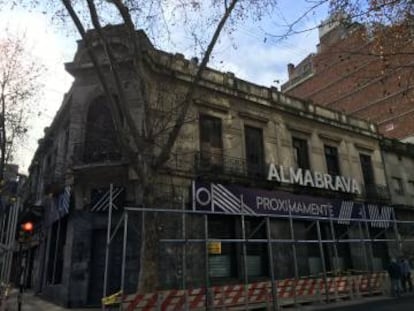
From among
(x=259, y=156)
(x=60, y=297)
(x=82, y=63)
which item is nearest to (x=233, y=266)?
(x=259, y=156)

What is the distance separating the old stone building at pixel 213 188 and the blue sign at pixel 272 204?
54 mm

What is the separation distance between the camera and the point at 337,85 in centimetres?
3753

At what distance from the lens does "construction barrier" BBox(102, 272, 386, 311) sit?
10.2 metres

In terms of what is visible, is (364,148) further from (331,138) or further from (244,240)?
(244,240)

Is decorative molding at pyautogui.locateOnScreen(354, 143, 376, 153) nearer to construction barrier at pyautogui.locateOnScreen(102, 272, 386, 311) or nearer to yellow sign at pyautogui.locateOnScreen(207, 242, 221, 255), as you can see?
construction barrier at pyautogui.locateOnScreen(102, 272, 386, 311)

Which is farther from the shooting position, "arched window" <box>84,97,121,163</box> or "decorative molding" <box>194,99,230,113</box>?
"decorative molding" <box>194,99,230,113</box>

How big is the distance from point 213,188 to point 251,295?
4.63 m

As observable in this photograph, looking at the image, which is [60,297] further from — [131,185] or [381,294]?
[381,294]

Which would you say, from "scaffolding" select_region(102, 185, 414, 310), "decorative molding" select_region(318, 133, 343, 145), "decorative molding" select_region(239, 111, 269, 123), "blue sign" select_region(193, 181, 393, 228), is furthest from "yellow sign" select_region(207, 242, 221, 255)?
"decorative molding" select_region(318, 133, 343, 145)

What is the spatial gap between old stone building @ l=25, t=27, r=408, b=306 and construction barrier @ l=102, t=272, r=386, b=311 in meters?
0.66

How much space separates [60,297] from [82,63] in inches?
365

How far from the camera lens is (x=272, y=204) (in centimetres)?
1714

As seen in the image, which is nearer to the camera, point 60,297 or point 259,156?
point 60,297

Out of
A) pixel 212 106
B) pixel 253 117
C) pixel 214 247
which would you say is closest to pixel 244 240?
pixel 214 247
